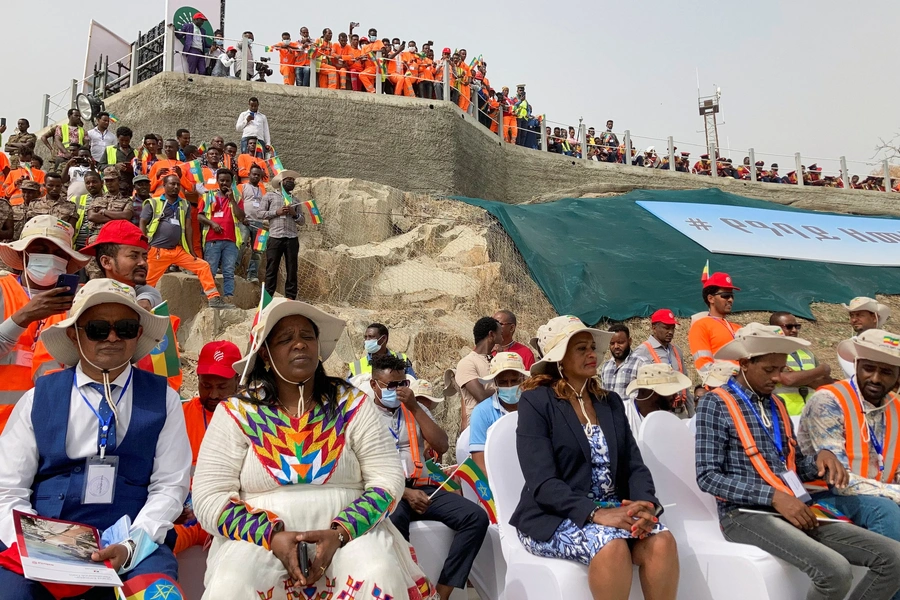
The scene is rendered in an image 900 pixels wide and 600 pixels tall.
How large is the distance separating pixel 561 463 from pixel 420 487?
1069mm

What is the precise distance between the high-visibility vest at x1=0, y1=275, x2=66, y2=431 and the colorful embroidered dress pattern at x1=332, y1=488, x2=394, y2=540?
64.4 inches

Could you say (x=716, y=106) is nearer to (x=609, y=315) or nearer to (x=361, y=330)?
(x=609, y=315)

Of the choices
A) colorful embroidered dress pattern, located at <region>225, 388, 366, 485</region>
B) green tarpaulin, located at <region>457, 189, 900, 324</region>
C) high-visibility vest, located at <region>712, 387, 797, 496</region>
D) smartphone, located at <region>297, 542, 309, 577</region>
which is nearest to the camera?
smartphone, located at <region>297, 542, 309, 577</region>

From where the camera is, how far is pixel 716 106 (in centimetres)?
3066

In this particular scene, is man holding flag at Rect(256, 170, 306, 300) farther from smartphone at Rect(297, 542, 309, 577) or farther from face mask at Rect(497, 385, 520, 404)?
smartphone at Rect(297, 542, 309, 577)

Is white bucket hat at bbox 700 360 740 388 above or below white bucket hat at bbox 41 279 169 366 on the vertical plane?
below

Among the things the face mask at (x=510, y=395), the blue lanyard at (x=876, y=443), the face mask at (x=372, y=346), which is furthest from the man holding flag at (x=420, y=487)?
the blue lanyard at (x=876, y=443)

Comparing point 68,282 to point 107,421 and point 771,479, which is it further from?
point 771,479

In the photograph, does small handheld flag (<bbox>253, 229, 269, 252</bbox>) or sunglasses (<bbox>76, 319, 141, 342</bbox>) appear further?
small handheld flag (<bbox>253, 229, 269, 252</bbox>)

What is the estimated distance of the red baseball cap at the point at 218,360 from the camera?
373 cm

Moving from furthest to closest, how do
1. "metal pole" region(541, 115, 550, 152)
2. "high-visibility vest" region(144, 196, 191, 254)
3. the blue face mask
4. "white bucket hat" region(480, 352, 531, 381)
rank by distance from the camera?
1. "metal pole" region(541, 115, 550, 152)
2. "high-visibility vest" region(144, 196, 191, 254)
3. "white bucket hat" region(480, 352, 531, 381)
4. the blue face mask

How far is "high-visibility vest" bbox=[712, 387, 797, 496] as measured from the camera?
11.4ft

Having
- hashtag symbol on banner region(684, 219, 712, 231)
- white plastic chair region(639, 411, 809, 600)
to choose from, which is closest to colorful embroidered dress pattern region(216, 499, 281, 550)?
white plastic chair region(639, 411, 809, 600)

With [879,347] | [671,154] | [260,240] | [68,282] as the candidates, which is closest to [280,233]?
[260,240]
